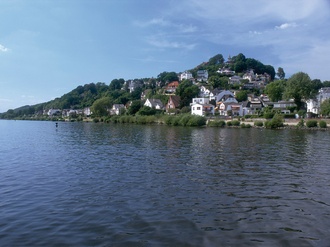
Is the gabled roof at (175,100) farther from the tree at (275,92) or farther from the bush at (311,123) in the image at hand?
the bush at (311,123)

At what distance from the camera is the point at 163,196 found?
45.2 ft

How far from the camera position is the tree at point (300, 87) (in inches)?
3595

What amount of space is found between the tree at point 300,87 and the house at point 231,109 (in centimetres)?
2092

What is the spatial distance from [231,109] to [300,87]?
91.8 ft

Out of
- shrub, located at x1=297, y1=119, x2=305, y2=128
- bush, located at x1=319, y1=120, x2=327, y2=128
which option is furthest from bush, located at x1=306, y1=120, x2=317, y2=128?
shrub, located at x1=297, y1=119, x2=305, y2=128

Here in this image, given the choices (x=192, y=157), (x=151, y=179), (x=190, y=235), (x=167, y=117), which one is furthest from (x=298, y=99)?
(x=190, y=235)

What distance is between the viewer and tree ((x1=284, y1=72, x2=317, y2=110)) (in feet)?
300

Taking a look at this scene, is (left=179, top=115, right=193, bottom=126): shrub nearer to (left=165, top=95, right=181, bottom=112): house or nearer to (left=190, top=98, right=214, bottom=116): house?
(left=190, top=98, right=214, bottom=116): house

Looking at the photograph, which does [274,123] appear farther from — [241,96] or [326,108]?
[241,96]

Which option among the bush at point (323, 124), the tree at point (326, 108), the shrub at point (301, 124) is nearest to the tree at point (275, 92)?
the tree at point (326, 108)

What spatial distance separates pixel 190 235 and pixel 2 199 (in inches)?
394

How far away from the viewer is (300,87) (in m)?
91.6

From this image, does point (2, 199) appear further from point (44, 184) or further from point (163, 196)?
point (163, 196)

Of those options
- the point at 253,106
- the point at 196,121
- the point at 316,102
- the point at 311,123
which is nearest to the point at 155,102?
the point at 253,106
